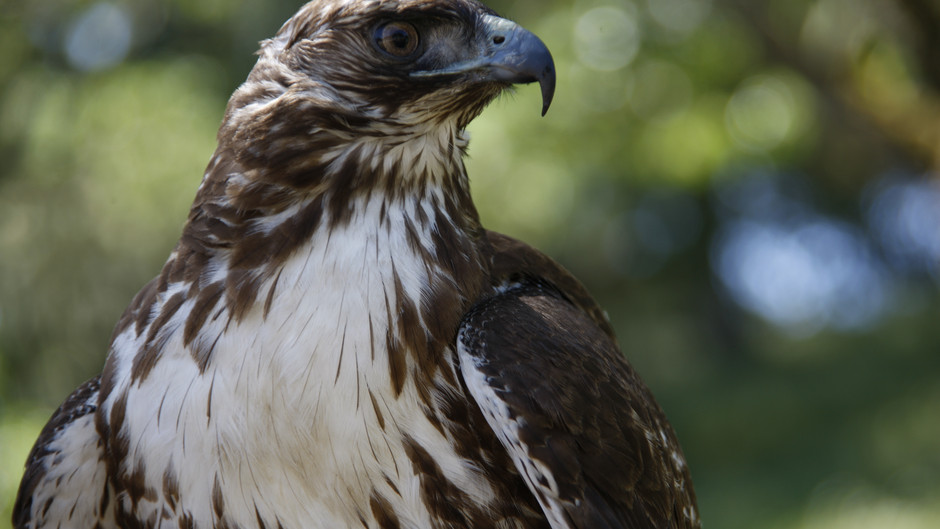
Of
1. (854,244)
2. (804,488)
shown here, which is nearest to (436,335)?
(804,488)

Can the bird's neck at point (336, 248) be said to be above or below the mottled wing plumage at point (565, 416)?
above

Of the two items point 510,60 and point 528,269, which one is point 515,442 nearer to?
point 528,269

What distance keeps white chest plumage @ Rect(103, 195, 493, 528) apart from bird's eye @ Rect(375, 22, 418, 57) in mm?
455

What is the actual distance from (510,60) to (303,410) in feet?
3.18

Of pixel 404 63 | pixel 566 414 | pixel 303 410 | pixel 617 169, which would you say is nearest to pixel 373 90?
pixel 404 63

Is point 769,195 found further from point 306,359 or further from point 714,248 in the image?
point 306,359

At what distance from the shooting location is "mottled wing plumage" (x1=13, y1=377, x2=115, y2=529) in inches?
99.5

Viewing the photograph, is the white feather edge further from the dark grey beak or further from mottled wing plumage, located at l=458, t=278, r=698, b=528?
the dark grey beak

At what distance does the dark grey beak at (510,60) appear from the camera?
7.33 ft

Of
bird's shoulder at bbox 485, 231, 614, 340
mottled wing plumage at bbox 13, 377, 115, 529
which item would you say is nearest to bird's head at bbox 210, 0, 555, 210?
bird's shoulder at bbox 485, 231, 614, 340

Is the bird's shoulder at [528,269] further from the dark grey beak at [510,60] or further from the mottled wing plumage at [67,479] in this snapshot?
the mottled wing plumage at [67,479]

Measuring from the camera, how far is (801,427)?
21.6 feet

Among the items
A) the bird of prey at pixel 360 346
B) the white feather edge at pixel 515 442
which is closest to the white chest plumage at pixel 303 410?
the bird of prey at pixel 360 346

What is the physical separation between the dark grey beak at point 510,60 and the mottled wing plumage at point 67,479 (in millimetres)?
1334
